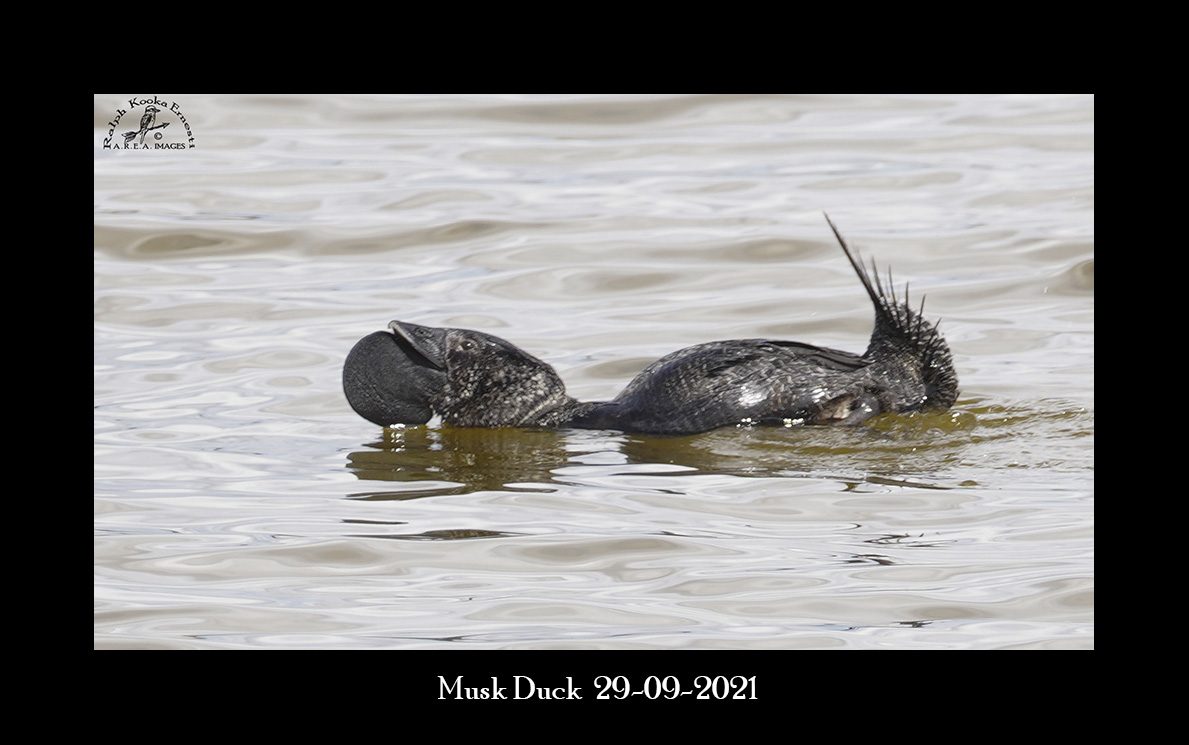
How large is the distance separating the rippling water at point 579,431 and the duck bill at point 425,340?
38cm

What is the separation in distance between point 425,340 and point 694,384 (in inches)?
52.1

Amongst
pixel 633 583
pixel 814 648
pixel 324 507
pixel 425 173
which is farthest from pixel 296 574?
pixel 425 173

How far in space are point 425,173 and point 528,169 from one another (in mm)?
793

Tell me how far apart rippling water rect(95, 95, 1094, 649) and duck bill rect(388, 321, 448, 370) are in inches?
14.8

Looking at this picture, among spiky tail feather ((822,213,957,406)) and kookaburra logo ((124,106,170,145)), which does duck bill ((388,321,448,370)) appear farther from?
kookaburra logo ((124,106,170,145))

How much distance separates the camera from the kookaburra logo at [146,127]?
41.0ft

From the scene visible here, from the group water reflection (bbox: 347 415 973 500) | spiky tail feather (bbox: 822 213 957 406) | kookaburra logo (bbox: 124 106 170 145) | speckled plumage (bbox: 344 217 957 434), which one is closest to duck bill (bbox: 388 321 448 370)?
speckled plumage (bbox: 344 217 957 434)

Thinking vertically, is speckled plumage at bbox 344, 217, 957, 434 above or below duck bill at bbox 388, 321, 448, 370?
below

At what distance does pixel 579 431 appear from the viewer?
827 cm

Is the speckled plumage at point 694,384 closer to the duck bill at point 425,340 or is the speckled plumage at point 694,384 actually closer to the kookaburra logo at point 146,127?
the duck bill at point 425,340

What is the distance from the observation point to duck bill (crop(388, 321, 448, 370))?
27.0 feet

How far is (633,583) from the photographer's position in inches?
245

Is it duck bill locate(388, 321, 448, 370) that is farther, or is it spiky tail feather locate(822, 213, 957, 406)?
duck bill locate(388, 321, 448, 370)

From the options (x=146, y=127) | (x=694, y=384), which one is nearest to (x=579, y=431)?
(x=694, y=384)
